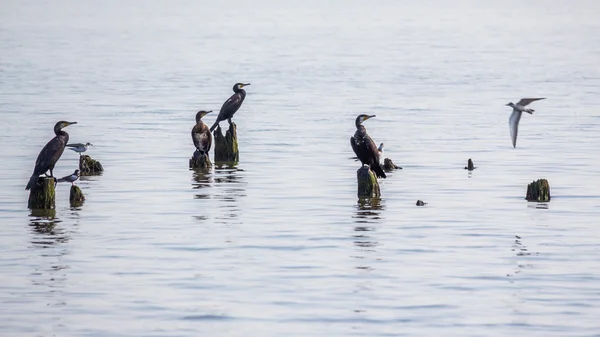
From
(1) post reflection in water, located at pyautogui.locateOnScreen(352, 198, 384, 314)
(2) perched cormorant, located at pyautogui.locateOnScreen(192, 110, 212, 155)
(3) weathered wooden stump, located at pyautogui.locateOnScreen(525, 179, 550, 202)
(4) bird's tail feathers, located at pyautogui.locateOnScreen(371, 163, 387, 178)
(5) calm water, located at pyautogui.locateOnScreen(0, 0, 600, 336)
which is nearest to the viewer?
(5) calm water, located at pyautogui.locateOnScreen(0, 0, 600, 336)

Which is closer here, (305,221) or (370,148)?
(305,221)

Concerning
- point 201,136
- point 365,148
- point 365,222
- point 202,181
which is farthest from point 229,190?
point 365,222

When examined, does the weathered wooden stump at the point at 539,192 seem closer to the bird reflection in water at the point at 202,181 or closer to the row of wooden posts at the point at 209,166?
the row of wooden posts at the point at 209,166

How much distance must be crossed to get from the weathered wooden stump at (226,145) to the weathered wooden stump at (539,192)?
614 cm

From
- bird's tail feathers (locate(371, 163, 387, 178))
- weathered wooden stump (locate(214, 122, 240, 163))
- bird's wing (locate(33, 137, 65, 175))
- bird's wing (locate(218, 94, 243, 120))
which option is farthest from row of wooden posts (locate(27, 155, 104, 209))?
bird's wing (locate(218, 94, 243, 120))

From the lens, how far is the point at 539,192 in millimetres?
21469

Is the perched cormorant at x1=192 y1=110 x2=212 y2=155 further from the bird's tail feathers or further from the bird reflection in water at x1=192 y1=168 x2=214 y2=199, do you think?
the bird's tail feathers

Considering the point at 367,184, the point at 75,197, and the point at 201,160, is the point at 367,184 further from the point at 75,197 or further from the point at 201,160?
the point at 201,160

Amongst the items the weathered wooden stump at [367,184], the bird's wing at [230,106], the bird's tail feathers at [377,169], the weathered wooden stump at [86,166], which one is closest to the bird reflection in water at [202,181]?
the bird's wing at [230,106]

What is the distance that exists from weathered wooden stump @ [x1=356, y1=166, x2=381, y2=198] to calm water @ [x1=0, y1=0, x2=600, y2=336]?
204 millimetres

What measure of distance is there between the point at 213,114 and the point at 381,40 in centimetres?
6666

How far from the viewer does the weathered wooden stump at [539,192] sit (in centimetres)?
2147

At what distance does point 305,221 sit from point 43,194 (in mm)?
3690

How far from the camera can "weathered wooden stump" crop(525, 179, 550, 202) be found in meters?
21.5
